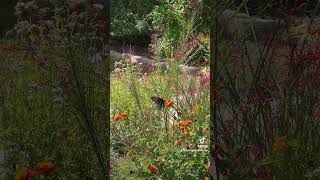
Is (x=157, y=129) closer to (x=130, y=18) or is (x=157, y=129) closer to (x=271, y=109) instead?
(x=271, y=109)

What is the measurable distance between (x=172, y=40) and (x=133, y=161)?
301 centimetres

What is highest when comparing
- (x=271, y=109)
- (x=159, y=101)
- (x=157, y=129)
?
(x=271, y=109)

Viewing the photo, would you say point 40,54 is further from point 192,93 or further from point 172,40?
point 172,40

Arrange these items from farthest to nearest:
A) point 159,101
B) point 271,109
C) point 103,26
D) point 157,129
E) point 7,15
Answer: point 157,129 → point 159,101 → point 7,15 → point 103,26 → point 271,109

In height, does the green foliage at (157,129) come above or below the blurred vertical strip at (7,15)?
below

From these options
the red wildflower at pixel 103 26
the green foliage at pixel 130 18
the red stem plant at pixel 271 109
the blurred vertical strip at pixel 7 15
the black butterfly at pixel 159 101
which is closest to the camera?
the red stem plant at pixel 271 109

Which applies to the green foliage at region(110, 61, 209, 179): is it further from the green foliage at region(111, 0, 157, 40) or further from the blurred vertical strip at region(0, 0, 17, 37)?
A: the green foliage at region(111, 0, 157, 40)

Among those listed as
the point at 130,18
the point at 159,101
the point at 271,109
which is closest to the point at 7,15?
the point at 159,101

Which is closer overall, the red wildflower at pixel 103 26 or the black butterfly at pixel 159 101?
the red wildflower at pixel 103 26

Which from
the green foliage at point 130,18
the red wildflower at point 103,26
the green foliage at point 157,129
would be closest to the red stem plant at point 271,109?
the red wildflower at point 103,26

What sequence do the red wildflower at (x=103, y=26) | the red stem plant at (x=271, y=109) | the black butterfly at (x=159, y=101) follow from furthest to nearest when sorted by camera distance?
1. the black butterfly at (x=159, y=101)
2. the red wildflower at (x=103, y=26)
3. the red stem plant at (x=271, y=109)

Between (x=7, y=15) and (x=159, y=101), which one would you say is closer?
(x=7, y=15)

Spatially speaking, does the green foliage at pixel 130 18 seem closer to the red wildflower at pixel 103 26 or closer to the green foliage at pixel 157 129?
the green foliage at pixel 157 129

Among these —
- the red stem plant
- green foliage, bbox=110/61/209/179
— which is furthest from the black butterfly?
the red stem plant
